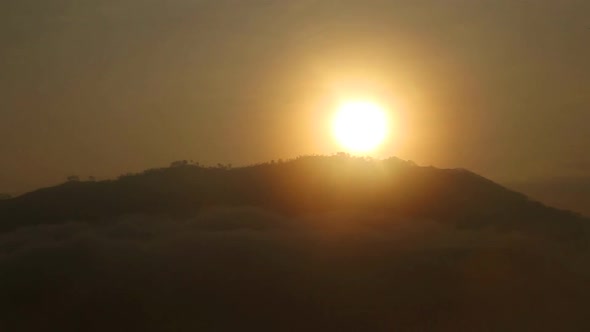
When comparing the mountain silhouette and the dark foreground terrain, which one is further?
the mountain silhouette

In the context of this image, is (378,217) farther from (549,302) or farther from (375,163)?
(549,302)

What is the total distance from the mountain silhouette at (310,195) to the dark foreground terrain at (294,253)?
0.49 feet

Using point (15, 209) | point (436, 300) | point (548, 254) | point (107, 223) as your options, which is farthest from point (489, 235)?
point (15, 209)

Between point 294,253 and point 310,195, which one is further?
point 310,195

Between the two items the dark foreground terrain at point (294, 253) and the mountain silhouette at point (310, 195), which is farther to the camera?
the mountain silhouette at point (310, 195)

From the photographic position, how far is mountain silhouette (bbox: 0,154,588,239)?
7469 cm

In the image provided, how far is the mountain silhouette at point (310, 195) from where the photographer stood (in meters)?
74.7

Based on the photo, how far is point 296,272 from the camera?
181 feet

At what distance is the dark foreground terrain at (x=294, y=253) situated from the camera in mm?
49125

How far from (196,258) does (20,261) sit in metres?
12.6

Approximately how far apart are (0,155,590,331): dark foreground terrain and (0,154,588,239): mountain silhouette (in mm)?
148

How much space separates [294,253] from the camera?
58.1 m

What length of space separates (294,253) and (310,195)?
58.1 ft

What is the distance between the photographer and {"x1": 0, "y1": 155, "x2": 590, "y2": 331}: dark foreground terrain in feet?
161
